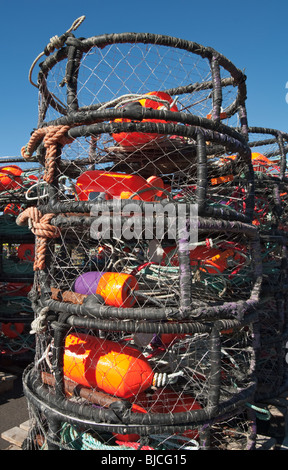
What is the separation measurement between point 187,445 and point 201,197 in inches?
76.4

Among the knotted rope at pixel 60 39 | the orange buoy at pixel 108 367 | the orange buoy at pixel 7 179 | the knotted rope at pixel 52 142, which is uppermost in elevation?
the knotted rope at pixel 60 39

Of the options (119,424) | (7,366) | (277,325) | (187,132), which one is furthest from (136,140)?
(7,366)

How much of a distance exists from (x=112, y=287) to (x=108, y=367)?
587 mm

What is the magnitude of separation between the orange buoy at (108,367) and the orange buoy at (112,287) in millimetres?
368

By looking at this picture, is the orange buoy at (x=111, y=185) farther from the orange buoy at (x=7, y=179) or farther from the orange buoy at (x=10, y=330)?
the orange buoy at (x=10, y=330)

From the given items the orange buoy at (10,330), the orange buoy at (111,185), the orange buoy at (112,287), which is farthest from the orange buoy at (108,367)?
the orange buoy at (10,330)

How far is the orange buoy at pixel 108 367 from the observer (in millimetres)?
2625

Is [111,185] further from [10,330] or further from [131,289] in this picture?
[10,330]

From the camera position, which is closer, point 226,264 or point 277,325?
point 226,264

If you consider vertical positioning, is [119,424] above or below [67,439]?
above

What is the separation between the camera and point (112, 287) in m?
2.74

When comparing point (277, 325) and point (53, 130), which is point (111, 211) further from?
point (277, 325)

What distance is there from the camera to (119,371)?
103 inches

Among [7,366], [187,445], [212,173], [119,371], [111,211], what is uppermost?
[212,173]
